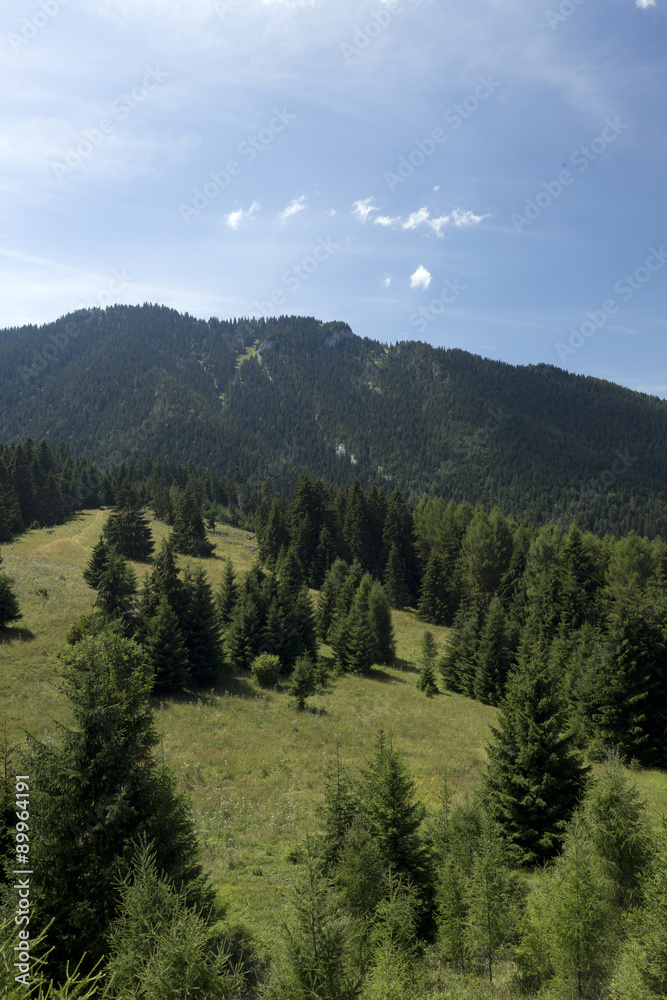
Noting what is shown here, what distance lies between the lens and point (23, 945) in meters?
6.79

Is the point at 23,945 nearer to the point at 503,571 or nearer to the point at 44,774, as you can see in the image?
the point at 44,774

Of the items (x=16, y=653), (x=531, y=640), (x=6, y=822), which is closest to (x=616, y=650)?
(x=531, y=640)

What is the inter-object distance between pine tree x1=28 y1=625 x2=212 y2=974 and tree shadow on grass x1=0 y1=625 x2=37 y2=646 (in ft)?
72.2

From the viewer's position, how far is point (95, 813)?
31.4 ft

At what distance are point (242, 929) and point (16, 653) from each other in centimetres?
2217

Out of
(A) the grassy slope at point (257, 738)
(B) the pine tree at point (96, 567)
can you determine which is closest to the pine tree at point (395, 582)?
(A) the grassy slope at point (257, 738)

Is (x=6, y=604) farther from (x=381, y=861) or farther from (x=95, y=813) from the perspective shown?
(x=381, y=861)

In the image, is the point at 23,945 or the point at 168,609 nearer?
Answer: the point at 23,945

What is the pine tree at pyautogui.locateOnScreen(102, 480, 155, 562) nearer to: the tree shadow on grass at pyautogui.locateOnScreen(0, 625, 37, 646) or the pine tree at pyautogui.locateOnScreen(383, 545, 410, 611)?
the tree shadow on grass at pyautogui.locateOnScreen(0, 625, 37, 646)

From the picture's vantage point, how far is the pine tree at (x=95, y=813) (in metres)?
8.91

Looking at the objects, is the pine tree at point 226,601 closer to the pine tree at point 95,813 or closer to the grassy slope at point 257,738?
the grassy slope at point 257,738

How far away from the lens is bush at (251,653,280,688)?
1444 inches

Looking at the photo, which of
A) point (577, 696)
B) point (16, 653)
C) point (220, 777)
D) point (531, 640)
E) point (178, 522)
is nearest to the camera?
point (220, 777)

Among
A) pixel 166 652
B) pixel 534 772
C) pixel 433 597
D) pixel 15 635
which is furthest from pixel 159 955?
pixel 433 597
